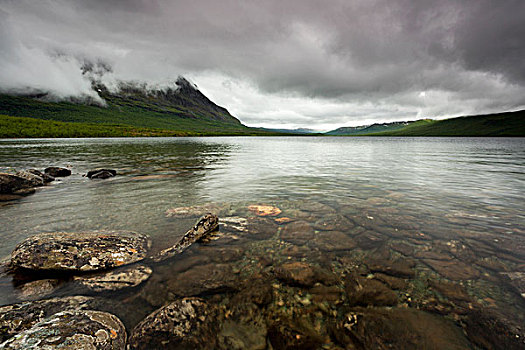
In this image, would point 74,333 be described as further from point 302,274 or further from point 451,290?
point 451,290

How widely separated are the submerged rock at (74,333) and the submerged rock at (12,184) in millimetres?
15439

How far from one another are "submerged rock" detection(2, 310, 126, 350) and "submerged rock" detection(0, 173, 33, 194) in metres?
15.4

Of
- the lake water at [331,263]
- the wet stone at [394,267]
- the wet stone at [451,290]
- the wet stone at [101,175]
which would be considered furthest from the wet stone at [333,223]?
the wet stone at [101,175]

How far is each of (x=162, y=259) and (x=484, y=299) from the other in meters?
8.28

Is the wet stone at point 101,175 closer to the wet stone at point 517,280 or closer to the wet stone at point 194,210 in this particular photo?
the wet stone at point 194,210

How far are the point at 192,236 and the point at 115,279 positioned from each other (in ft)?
8.13

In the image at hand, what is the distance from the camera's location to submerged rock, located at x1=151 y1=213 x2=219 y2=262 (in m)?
6.91

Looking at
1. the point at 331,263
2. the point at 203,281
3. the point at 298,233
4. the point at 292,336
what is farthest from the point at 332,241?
the point at 203,281

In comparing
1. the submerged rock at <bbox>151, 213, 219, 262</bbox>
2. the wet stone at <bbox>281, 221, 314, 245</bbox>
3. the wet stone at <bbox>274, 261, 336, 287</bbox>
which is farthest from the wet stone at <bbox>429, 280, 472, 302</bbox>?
the submerged rock at <bbox>151, 213, 219, 262</bbox>

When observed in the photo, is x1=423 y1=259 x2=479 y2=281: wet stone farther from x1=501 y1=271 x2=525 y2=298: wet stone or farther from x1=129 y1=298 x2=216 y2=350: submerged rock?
x1=129 y1=298 x2=216 y2=350: submerged rock

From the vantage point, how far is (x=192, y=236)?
25.3 ft

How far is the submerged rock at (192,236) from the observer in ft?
22.7

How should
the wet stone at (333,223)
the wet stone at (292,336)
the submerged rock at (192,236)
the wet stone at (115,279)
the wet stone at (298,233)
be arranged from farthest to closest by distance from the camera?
the wet stone at (333,223), the wet stone at (298,233), the submerged rock at (192,236), the wet stone at (115,279), the wet stone at (292,336)

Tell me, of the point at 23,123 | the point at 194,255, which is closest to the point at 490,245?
the point at 194,255
